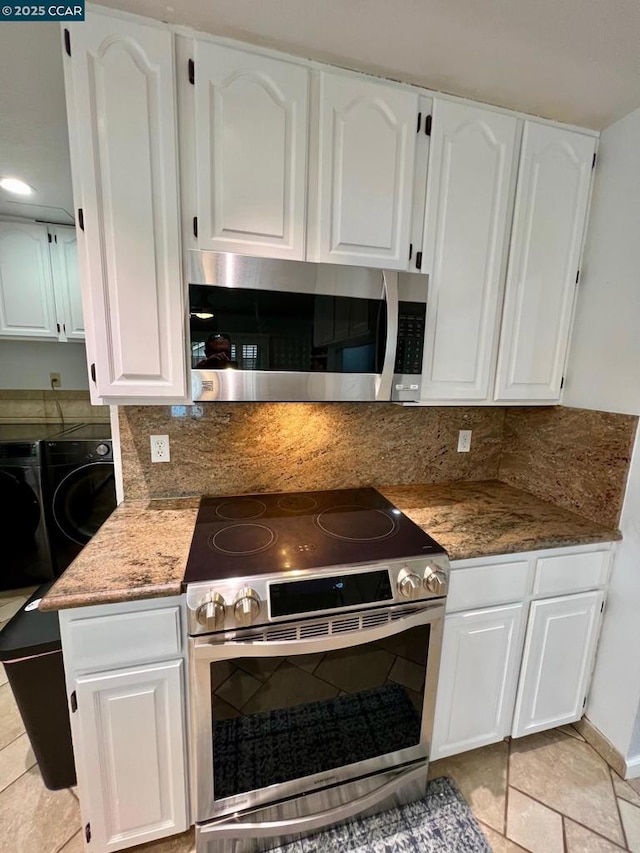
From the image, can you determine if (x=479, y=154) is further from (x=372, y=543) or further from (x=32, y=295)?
(x=32, y=295)

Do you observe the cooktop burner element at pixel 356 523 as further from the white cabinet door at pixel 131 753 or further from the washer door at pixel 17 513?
the washer door at pixel 17 513

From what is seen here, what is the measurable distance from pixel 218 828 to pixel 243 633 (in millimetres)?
650

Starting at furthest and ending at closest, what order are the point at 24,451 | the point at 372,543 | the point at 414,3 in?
the point at 24,451
the point at 372,543
the point at 414,3

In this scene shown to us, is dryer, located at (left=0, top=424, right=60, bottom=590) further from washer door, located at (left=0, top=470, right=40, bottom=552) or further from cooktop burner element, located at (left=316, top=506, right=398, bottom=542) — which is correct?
cooktop burner element, located at (left=316, top=506, right=398, bottom=542)

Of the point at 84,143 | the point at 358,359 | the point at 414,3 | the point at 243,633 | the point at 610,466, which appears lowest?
the point at 243,633

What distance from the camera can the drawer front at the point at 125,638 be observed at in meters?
0.97

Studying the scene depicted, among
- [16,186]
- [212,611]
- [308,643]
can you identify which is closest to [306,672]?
[308,643]

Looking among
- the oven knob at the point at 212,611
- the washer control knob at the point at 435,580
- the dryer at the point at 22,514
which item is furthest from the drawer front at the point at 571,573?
the dryer at the point at 22,514

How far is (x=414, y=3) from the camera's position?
0.99 meters

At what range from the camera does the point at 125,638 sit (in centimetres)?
100

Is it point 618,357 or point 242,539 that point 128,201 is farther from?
point 618,357

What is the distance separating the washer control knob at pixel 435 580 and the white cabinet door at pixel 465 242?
Result: 661 mm

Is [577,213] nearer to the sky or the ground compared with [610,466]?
nearer to the sky

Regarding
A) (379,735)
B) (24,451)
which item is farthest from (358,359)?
(24,451)
